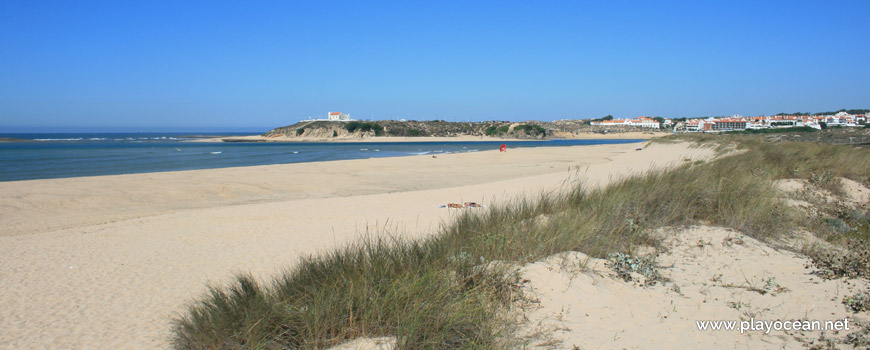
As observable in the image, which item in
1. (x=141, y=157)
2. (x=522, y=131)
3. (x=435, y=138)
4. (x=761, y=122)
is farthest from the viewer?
(x=522, y=131)

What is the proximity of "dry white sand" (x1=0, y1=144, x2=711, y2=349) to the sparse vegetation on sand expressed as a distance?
39.1 inches

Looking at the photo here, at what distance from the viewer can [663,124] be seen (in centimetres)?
15612

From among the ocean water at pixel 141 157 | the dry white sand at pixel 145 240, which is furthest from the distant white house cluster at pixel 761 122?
the dry white sand at pixel 145 240

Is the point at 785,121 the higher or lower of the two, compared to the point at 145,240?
higher

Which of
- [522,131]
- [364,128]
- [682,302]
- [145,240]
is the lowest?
[145,240]

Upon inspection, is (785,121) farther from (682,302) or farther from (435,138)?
(682,302)

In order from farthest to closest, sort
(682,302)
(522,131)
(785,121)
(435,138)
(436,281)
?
(522,131) → (435,138) → (785,121) → (682,302) → (436,281)

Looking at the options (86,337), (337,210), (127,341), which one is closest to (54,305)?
(86,337)

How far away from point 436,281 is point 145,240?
257 inches

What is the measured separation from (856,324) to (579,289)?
6.12ft

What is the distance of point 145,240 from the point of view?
7.91 m

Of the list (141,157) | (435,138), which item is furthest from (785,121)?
(141,157)

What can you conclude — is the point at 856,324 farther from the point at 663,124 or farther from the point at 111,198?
the point at 663,124

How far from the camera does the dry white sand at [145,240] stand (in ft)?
15.1
